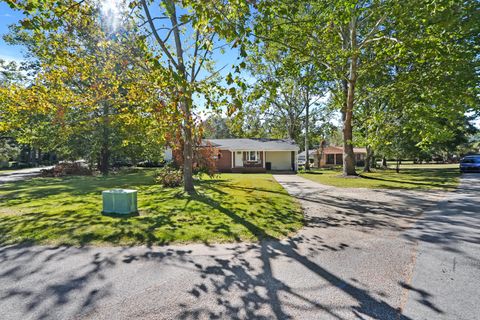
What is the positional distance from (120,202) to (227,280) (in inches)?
194

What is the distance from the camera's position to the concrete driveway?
279cm

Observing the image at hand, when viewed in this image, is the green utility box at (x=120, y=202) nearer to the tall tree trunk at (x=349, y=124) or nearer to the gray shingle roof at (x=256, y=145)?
the tall tree trunk at (x=349, y=124)

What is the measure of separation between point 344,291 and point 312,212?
4.55 m

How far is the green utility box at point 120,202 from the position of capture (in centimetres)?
705

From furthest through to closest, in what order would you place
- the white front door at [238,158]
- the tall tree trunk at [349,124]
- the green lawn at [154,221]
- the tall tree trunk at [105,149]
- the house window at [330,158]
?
1. the house window at [330,158]
2. the white front door at [238,158]
3. the tall tree trunk at [105,149]
4. the tall tree trunk at [349,124]
5. the green lawn at [154,221]

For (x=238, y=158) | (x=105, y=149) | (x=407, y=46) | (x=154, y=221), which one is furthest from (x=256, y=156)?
(x=154, y=221)

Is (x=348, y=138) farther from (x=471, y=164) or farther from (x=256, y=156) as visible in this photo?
(x=471, y=164)

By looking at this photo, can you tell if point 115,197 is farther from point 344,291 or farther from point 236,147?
point 236,147

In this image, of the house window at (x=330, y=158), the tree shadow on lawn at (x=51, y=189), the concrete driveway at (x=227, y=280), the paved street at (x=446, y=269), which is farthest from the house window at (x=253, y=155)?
the house window at (x=330, y=158)

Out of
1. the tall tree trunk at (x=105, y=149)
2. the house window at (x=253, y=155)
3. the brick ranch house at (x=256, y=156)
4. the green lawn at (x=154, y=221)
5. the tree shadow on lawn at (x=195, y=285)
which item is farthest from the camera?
the house window at (x=253, y=155)

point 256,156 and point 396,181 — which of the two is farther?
point 256,156

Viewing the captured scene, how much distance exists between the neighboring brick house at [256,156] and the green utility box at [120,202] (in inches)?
720

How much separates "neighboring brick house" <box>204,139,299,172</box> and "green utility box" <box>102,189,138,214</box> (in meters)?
18.3

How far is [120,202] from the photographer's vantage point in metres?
7.07
